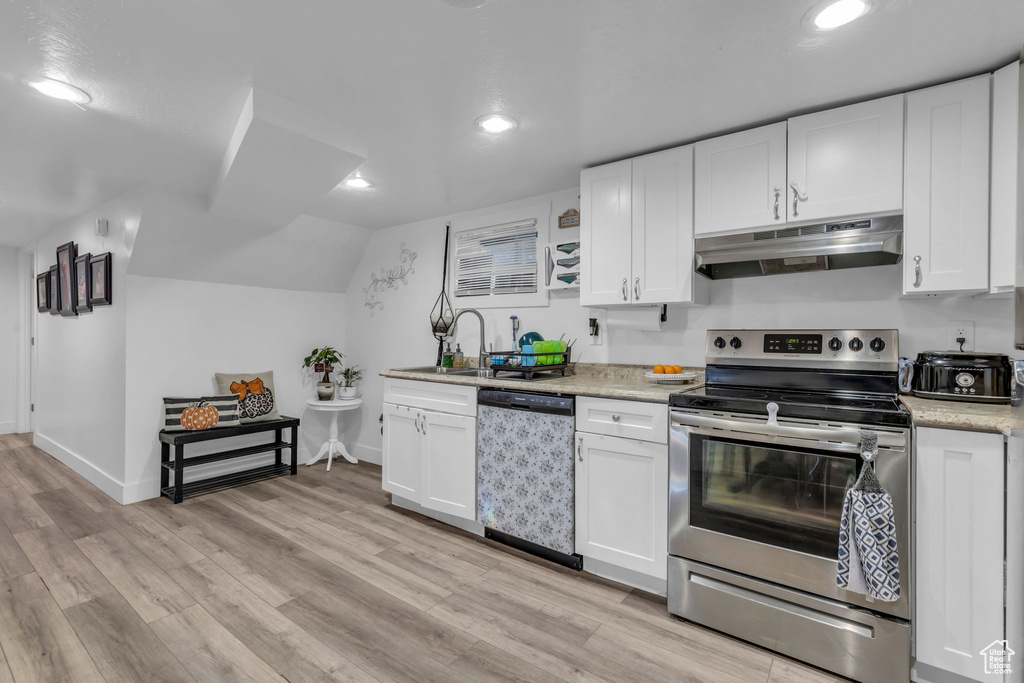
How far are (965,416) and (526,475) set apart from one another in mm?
1837

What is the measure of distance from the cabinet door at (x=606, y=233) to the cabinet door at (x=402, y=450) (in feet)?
4.62

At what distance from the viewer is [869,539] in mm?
1604

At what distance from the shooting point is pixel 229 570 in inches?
97.5

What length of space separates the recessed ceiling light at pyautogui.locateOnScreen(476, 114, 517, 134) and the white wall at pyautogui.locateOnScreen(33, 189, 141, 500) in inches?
104

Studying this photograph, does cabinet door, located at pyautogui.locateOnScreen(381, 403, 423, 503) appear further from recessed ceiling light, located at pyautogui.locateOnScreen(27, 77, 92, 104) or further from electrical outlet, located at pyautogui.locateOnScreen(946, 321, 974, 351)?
electrical outlet, located at pyautogui.locateOnScreen(946, 321, 974, 351)

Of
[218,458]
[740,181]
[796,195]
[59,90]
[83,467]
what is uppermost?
[59,90]

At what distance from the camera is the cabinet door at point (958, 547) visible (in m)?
1.53

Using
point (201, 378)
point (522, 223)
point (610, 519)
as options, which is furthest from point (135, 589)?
point (522, 223)

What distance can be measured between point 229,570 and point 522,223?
2.80 meters

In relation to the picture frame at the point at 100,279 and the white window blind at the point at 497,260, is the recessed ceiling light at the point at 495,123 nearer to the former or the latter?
the white window blind at the point at 497,260

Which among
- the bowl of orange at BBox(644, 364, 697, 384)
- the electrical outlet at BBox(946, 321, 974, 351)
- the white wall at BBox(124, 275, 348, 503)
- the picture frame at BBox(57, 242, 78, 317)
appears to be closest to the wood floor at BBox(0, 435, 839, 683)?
the white wall at BBox(124, 275, 348, 503)

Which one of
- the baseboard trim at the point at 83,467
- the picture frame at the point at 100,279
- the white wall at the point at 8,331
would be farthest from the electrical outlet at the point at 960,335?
the white wall at the point at 8,331

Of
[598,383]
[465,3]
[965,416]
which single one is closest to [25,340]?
[598,383]

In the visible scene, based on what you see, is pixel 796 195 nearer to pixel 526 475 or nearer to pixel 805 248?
pixel 805 248
